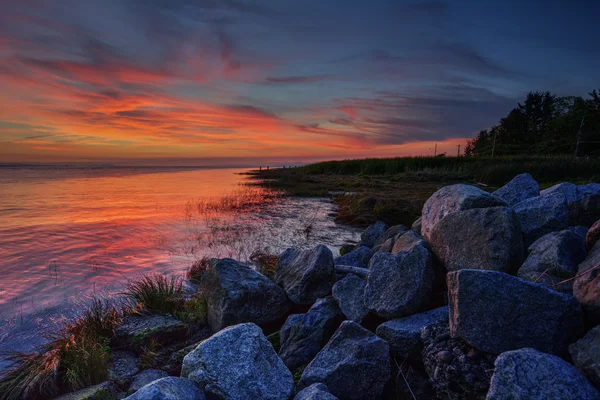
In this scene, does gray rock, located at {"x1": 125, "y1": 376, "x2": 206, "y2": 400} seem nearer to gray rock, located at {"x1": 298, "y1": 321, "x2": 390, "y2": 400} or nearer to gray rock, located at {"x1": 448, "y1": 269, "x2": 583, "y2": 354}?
gray rock, located at {"x1": 298, "y1": 321, "x2": 390, "y2": 400}

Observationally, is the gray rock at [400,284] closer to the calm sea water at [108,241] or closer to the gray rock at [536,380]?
the gray rock at [536,380]

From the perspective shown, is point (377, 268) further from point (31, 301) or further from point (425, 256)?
point (31, 301)

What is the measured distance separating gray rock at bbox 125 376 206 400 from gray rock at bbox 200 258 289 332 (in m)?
2.13

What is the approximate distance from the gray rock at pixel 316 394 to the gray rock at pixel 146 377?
211cm

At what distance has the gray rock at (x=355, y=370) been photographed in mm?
2973

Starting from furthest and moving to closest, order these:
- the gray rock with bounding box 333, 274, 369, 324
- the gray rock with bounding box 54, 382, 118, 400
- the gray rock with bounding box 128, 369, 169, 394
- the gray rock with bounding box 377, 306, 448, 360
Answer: the gray rock with bounding box 333, 274, 369, 324 → the gray rock with bounding box 128, 369, 169, 394 → the gray rock with bounding box 54, 382, 118, 400 → the gray rock with bounding box 377, 306, 448, 360

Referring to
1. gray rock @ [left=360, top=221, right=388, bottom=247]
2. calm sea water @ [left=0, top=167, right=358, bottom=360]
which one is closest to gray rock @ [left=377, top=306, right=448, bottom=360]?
calm sea water @ [left=0, top=167, right=358, bottom=360]

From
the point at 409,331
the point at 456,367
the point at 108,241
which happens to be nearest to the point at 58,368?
the point at 409,331

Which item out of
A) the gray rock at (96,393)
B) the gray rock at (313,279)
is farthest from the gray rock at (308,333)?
the gray rock at (96,393)

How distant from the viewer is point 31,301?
6.45 meters

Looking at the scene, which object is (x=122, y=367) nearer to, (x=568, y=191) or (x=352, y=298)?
(x=352, y=298)

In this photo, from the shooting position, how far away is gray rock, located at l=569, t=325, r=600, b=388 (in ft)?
6.93

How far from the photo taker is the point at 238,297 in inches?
191

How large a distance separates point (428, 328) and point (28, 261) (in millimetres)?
10241
